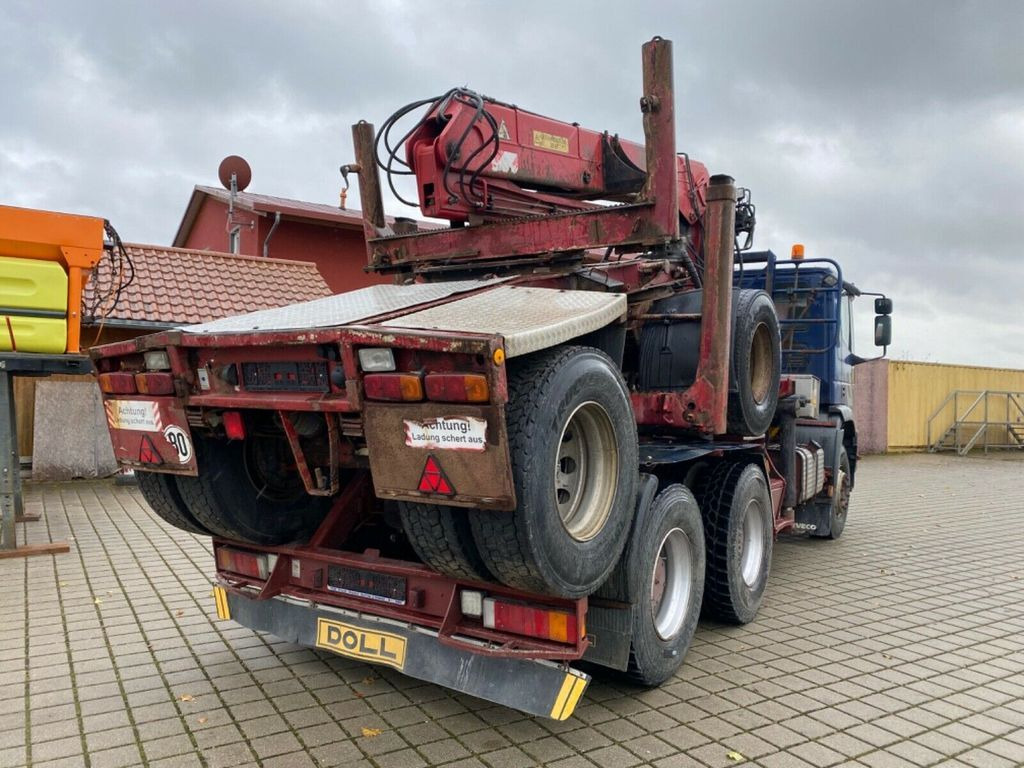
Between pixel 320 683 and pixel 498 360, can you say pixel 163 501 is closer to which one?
pixel 320 683

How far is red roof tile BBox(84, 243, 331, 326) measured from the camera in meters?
12.3

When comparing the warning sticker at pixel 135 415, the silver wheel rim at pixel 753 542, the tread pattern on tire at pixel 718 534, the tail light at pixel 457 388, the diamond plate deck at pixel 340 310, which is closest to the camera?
the tail light at pixel 457 388

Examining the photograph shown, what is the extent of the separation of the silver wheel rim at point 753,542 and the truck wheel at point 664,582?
1131 millimetres

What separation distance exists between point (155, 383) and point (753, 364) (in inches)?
145

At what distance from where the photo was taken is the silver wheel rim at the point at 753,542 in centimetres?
588

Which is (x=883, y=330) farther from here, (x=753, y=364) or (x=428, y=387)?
(x=428, y=387)

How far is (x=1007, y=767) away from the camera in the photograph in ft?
12.1

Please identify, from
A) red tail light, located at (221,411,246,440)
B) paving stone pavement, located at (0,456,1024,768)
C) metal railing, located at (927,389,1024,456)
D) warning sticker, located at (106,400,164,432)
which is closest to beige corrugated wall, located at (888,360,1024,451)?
metal railing, located at (927,389,1024,456)

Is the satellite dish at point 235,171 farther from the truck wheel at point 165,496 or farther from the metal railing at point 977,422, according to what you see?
the metal railing at point 977,422

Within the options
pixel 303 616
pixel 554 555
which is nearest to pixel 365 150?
pixel 303 616

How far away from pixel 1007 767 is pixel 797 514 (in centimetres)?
537

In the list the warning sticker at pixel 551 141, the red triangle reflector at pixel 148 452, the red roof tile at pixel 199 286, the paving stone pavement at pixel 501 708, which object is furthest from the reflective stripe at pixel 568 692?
the red roof tile at pixel 199 286

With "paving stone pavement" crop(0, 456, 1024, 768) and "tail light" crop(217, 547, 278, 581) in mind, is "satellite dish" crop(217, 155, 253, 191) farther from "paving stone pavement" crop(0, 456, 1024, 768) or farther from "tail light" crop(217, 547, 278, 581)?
"tail light" crop(217, 547, 278, 581)

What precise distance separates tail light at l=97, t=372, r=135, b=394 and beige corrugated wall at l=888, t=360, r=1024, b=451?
20.4m
